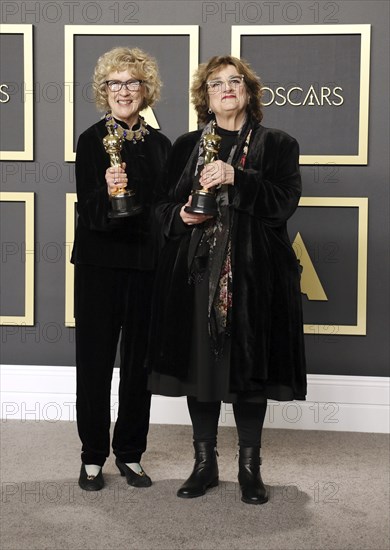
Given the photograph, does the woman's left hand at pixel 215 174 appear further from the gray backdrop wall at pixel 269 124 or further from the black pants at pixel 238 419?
the gray backdrop wall at pixel 269 124

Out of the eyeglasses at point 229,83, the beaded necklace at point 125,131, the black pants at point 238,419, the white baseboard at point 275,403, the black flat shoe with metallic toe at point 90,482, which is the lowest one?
the black flat shoe with metallic toe at point 90,482

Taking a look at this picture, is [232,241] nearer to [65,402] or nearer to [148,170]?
[148,170]

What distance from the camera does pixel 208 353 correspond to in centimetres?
265

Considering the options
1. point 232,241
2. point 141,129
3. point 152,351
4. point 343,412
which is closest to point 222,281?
point 232,241

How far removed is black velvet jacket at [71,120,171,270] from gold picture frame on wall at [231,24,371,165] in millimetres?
1199

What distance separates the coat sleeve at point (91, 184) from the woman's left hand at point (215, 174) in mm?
380

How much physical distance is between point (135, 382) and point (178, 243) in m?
0.54

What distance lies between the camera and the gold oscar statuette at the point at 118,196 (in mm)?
2635

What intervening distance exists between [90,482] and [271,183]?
4.09 ft

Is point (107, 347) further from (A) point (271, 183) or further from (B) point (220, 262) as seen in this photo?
(A) point (271, 183)

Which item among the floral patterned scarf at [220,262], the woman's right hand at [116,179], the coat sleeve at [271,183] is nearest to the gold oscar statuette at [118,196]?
the woman's right hand at [116,179]

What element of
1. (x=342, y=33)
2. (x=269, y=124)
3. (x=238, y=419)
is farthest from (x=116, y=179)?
(x=342, y=33)

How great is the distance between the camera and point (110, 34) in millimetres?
3850

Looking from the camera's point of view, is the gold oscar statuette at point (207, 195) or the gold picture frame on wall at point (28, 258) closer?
Result: the gold oscar statuette at point (207, 195)
